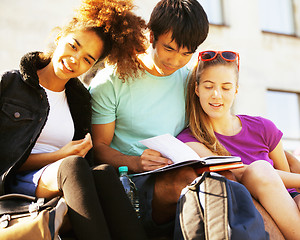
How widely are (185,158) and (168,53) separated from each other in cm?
73

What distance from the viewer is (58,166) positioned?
6.40ft

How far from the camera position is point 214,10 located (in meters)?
8.93

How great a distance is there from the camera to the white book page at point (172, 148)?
215 centimetres

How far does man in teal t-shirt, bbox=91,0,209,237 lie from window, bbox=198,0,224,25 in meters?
6.29

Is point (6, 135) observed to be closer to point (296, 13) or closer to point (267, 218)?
point (267, 218)

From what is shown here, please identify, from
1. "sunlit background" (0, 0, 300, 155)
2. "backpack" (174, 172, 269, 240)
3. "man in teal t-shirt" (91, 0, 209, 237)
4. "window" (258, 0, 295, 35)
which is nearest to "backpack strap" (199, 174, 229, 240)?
"backpack" (174, 172, 269, 240)

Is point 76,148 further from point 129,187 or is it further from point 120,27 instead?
point 120,27

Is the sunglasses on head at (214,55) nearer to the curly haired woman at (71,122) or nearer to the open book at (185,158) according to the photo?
the curly haired woman at (71,122)

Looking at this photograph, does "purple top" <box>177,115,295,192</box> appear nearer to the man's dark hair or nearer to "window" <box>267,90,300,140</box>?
the man's dark hair

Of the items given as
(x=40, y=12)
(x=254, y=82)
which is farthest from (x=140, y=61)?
(x=254, y=82)

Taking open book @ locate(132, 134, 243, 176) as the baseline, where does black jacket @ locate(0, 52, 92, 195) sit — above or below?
above

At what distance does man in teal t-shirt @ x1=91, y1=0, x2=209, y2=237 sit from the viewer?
8.39ft

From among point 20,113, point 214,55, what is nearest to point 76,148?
point 20,113

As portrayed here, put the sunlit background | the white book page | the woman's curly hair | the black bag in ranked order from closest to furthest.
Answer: the black bag < the white book page < the woman's curly hair < the sunlit background
